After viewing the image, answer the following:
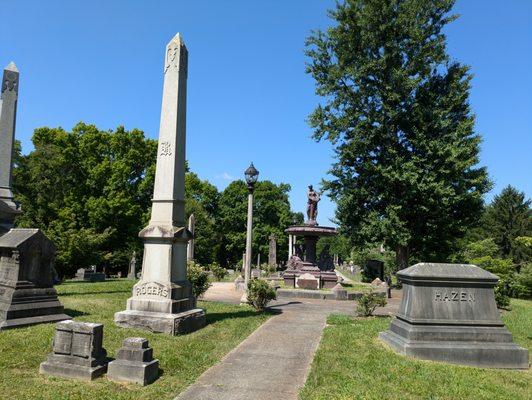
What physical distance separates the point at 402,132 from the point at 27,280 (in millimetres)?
19260

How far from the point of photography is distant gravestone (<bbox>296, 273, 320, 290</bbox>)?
23828mm

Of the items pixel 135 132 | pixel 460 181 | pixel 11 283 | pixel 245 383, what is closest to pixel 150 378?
pixel 245 383

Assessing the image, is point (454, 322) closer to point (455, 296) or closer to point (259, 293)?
point (455, 296)

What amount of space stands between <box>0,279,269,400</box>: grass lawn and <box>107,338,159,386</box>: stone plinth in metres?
0.13

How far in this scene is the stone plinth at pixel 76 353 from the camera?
5.73 meters

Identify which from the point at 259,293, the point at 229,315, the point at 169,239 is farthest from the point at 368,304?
the point at 169,239

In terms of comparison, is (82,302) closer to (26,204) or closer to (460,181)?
(460,181)

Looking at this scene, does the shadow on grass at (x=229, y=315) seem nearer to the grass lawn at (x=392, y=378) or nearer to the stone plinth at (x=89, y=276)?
the grass lawn at (x=392, y=378)

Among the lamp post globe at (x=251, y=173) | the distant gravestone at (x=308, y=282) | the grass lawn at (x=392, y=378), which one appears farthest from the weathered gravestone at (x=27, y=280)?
the distant gravestone at (x=308, y=282)

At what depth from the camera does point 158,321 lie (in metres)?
8.66

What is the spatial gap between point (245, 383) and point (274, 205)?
182ft

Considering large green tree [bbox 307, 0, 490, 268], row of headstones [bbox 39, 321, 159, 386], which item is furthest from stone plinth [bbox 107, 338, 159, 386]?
large green tree [bbox 307, 0, 490, 268]

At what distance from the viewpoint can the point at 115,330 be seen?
8469 mm

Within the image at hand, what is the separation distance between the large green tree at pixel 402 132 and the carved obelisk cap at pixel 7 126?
1568 cm
